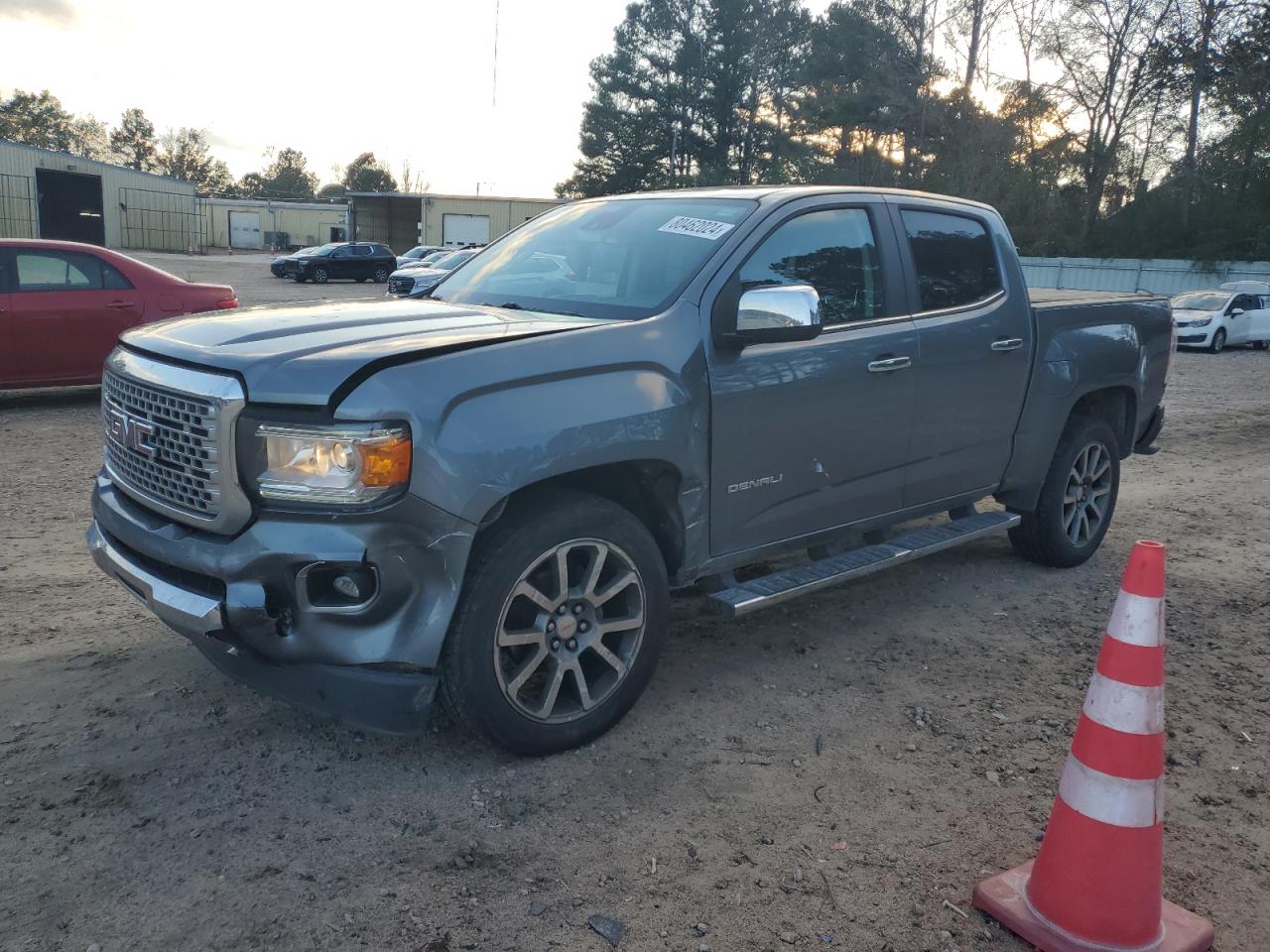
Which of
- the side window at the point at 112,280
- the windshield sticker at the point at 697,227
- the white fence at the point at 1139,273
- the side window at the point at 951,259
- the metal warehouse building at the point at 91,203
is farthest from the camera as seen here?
the metal warehouse building at the point at 91,203

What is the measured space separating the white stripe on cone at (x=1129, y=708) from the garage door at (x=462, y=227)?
59816 millimetres

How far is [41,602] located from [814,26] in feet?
171


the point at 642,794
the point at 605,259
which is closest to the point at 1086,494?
the point at 605,259

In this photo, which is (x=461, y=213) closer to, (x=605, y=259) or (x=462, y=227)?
(x=462, y=227)

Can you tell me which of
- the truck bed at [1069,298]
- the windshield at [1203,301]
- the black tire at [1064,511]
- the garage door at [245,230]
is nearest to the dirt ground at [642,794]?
the black tire at [1064,511]

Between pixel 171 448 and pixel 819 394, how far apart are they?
7.80 ft

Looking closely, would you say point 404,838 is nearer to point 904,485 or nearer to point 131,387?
point 131,387

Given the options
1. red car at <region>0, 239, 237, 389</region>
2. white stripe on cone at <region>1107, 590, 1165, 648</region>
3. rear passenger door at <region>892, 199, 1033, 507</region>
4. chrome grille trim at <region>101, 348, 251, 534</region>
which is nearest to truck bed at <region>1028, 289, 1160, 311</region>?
rear passenger door at <region>892, 199, 1033, 507</region>

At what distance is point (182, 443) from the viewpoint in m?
3.17

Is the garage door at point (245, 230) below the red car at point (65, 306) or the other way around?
the other way around

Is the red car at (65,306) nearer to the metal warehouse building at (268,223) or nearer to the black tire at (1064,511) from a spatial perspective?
the black tire at (1064,511)

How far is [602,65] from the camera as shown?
58.4m

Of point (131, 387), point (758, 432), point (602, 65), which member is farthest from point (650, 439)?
point (602, 65)

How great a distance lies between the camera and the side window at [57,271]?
9.19m
